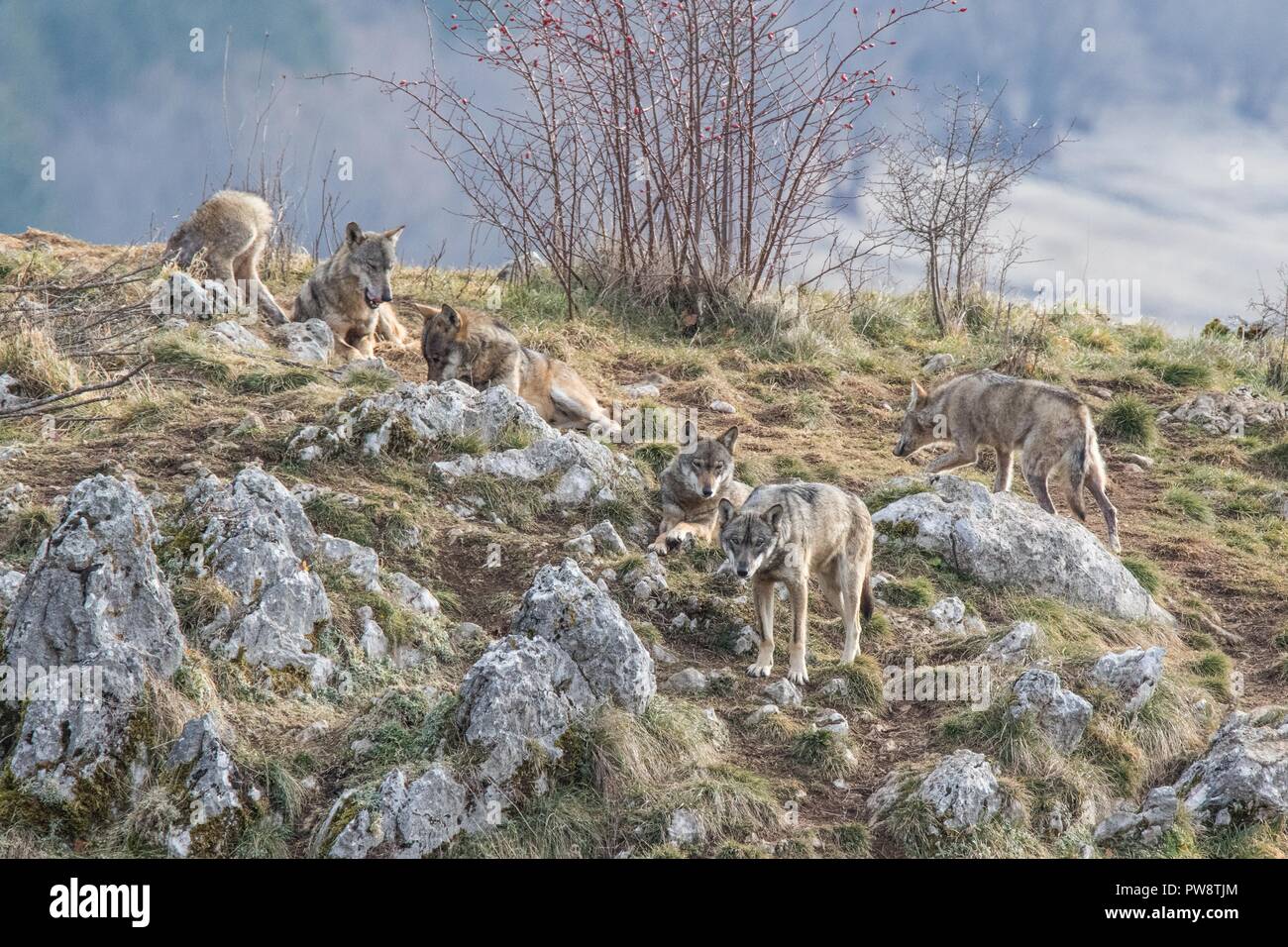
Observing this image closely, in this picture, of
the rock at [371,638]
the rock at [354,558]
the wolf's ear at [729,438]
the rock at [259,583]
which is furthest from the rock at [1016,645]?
the rock at [259,583]

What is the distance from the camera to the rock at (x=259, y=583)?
21.4 ft

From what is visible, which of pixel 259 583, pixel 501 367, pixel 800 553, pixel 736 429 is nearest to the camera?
pixel 259 583

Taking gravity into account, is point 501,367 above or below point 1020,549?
above

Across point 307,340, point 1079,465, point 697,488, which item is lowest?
point 697,488

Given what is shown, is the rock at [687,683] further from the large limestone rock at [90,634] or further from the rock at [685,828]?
the large limestone rock at [90,634]

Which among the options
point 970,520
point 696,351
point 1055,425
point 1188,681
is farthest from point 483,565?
point 696,351

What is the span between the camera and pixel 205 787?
5.46m

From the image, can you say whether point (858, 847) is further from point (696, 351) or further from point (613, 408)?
point (696, 351)

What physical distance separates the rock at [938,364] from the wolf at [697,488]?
23.0 ft

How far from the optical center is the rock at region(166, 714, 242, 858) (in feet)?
17.5

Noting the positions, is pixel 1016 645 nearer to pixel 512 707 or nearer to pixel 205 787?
pixel 512 707

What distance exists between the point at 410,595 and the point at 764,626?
7.49 ft

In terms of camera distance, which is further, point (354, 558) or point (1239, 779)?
point (354, 558)

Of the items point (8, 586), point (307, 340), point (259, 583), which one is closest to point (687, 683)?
point (259, 583)
